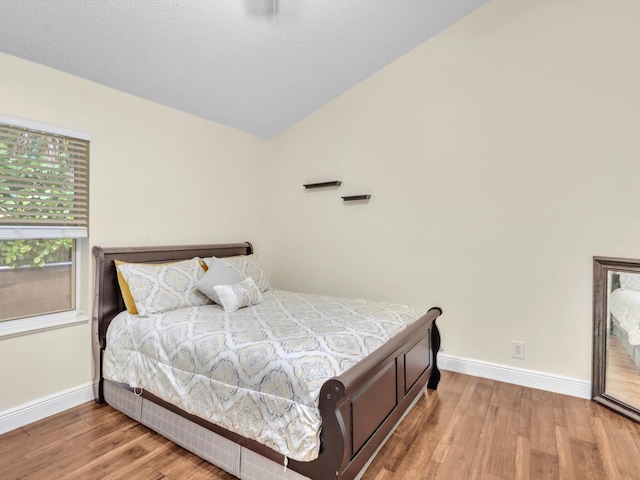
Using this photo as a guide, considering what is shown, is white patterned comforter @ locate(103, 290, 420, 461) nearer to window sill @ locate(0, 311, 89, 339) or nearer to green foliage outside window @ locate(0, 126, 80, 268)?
window sill @ locate(0, 311, 89, 339)

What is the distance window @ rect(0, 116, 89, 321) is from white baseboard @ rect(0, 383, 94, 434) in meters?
0.58

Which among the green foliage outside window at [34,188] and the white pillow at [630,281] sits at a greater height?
the green foliage outside window at [34,188]

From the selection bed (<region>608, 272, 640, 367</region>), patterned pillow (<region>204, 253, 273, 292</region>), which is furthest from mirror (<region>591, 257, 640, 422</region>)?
patterned pillow (<region>204, 253, 273, 292</region>)

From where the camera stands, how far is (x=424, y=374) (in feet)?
8.31

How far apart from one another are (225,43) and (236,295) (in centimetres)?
187

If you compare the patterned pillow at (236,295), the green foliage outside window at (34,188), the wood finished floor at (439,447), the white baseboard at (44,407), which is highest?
the green foliage outside window at (34,188)

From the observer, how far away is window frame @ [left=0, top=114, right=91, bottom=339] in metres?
2.17

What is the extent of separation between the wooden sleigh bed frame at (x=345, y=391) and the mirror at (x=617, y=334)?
114 cm

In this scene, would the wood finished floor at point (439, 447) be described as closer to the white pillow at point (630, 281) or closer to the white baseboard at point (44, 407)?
the white baseboard at point (44, 407)

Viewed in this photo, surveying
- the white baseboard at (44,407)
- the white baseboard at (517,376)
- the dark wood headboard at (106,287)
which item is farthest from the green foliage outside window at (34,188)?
the white baseboard at (517,376)

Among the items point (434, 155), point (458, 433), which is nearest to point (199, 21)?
point (434, 155)

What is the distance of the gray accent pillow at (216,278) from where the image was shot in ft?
8.66

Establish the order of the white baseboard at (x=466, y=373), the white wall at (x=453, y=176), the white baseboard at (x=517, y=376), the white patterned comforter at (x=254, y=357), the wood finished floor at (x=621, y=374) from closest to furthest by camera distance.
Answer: the white patterned comforter at (x=254, y=357)
the white baseboard at (x=466, y=373)
the wood finished floor at (x=621, y=374)
the white wall at (x=453, y=176)
the white baseboard at (x=517, y=376)

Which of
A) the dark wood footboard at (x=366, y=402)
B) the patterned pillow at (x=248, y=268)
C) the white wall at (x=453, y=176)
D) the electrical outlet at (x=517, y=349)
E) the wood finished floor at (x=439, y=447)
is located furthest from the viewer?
the patterned pillow at (x=248, y=268)
